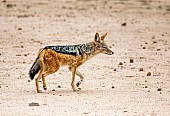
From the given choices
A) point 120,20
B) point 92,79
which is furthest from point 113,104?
point 120,20

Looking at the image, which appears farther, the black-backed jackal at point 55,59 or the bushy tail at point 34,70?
the bushy tail at point 34,70

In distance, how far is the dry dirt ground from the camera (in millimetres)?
11336

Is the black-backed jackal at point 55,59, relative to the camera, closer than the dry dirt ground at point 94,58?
No

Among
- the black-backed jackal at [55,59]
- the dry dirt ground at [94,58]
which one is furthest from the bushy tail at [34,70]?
the dry dirt ground at [94,58]

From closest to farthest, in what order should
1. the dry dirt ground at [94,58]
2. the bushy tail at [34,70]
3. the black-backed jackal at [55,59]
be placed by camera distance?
the dry dirt ground at [94,58], the black-backed jackal at [55,59], the bushy tail at [34,70]

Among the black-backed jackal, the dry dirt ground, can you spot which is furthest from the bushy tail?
the dry dirt ground

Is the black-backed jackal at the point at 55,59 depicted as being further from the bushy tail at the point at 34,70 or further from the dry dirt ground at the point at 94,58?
the dry dirt ground at the point at 94,58

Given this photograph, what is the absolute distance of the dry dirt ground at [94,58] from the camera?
11.3 metres

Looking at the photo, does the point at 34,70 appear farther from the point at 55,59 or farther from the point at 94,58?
the point at 94,58

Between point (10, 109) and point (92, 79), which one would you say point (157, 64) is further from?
point (10, 109)

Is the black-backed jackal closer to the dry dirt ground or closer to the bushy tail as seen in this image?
the bushy tail

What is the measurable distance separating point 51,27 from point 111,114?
1285cm

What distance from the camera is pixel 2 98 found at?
38.7 feet

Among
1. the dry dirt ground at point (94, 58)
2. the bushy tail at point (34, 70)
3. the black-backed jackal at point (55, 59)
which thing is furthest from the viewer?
the bushy tail at point (34, 70)
